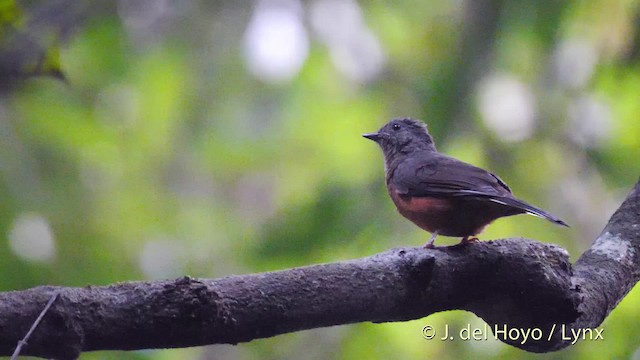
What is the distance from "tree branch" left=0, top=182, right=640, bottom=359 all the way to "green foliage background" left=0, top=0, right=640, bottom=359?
5.12 feet

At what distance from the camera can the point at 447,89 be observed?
18.3 feet

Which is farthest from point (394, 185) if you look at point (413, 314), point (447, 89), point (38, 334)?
point (38, 334)

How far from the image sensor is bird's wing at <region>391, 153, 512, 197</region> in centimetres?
430

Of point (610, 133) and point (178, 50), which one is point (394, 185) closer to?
point (610, 133)

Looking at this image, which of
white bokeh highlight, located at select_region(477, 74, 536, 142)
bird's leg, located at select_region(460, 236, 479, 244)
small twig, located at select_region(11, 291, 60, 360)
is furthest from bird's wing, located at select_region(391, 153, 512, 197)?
small twig, located at select_region(11, 291, 60, 360)

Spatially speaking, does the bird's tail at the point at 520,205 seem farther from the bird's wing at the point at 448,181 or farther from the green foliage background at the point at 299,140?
the green foliage background at the point at 299,140

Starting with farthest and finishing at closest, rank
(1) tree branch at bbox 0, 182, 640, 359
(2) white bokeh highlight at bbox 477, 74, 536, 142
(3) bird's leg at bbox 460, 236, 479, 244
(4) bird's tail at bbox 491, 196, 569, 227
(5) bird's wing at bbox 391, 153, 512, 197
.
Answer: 1. (2) white bokeh highlight at bbox 477, 74, 536, 142
2. (5) bird's wing at bbox 391, 153, 512, 197
3. (4) bird's tail at bbox 491, 196, 569, 227
4. (3) bird's leg at bbox 460, 236, 479, 244
5. (1) tree branch at bbox 0, 182, 640, 359

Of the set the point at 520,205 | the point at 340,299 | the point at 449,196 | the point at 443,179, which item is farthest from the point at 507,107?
the point at 340,299

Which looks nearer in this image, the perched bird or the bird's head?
the perched bird

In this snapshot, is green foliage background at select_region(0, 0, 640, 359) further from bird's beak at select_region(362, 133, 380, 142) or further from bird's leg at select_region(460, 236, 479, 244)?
bird's leg at select_region(460, 236, 479, 244)

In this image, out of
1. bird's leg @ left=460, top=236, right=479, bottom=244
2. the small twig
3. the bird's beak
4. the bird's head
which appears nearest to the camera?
the small twig

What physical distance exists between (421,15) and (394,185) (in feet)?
13.2

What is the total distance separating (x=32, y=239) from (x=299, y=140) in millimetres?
4770

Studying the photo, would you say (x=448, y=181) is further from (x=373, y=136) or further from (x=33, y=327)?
(x=33, y=327)
